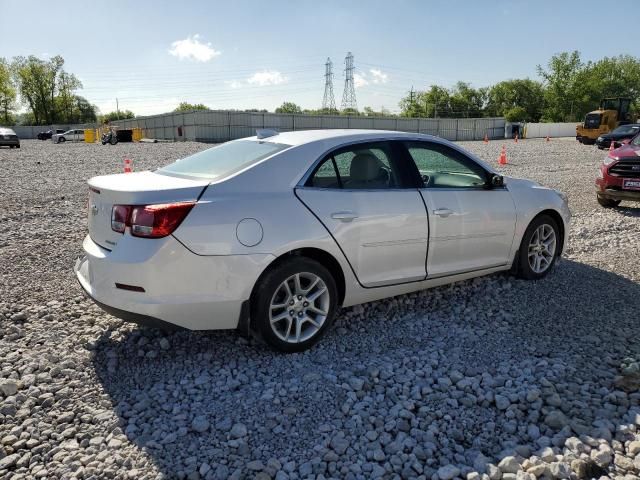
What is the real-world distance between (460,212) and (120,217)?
9.17 feet

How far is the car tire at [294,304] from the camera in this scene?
140 inches

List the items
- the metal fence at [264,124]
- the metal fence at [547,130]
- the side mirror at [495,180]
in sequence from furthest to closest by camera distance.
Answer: the metal fence at [547,130]
the metal fence at [264,124]
the side mirror at [495,180]

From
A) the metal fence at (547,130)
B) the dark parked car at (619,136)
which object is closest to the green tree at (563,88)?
the metal fence at (547,130)

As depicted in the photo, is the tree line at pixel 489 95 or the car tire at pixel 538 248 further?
the tree line at pixel 489 95

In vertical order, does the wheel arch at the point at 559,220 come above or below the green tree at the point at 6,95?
below

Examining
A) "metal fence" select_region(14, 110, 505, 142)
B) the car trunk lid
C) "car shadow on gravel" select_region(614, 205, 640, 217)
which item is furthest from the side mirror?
"metal fence" select_region(14, 110, 505, 142)

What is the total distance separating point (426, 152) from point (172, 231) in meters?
2.42

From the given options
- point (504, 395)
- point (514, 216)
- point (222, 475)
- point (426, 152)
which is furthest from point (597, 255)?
point (222, 475)

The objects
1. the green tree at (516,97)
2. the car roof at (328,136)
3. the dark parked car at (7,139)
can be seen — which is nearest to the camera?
the car roof at (328,136)

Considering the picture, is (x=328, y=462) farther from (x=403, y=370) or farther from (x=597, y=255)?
(x=597, y=255)

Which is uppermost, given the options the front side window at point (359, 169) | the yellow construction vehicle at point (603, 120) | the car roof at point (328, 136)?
the yellow construction vehicle at point (603, 120)

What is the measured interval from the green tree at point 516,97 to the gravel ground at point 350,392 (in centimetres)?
11207

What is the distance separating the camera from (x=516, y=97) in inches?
4390

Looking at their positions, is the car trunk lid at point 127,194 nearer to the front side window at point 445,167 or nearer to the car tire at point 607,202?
the front side window at point 445,167
